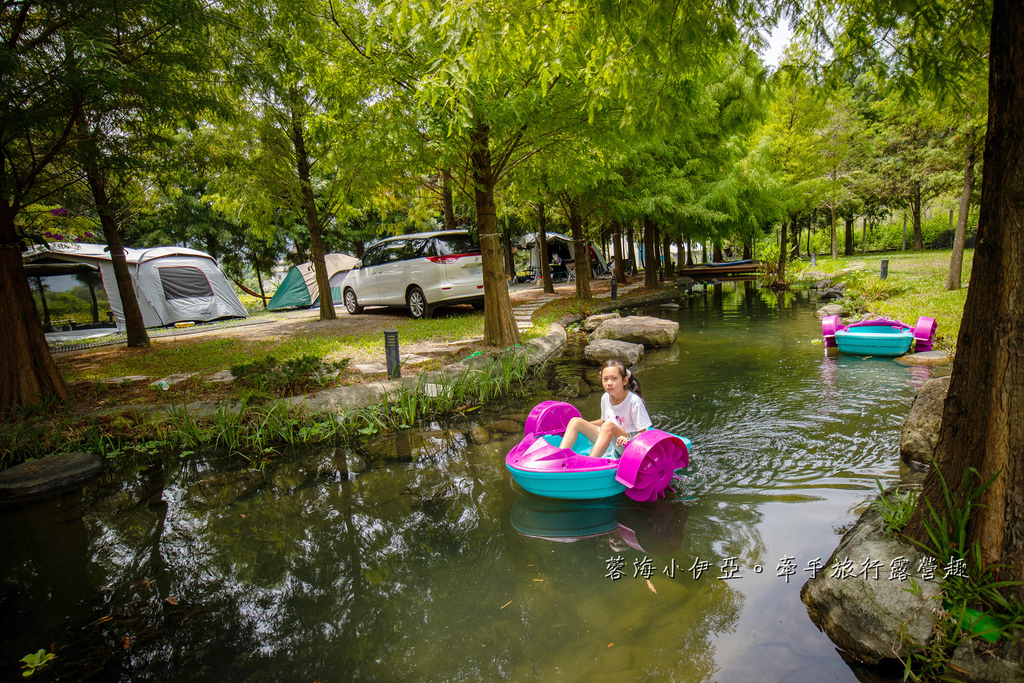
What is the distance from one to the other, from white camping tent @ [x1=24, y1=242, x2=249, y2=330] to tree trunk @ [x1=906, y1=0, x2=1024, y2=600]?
16404 millimetres

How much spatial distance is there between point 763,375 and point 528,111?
5.03 metres

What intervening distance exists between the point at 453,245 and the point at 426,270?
0.84 m

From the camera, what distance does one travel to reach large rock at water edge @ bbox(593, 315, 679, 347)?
10594mm

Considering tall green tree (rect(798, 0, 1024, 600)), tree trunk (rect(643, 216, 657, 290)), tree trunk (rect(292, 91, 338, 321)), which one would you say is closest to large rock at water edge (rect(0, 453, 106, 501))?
tall green tree (rect(798, 0, 1024, 600))

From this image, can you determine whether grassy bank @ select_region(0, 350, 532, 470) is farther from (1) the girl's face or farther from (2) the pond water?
(1) the girl's face

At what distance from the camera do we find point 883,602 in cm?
247

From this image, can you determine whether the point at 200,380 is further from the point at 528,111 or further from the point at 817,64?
the point at 817,64

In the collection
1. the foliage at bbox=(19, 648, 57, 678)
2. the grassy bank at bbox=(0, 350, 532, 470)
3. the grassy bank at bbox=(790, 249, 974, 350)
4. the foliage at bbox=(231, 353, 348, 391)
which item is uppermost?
the foliage at bbox=(231, 353, 348, 391)

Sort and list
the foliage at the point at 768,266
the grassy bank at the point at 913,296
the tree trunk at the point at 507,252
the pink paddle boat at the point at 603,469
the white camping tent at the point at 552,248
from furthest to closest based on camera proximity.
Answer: the white camping tent at the point at 552,248 → the tree trunk at the point at 507,252 → the foliage at the point at 768,266 → the grassy bank at the point at 913,296 → the pink paddle boat at the point at 603,469

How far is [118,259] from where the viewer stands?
404 inches

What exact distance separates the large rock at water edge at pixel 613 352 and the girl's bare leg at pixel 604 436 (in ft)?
15.7

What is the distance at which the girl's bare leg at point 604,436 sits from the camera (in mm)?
4324

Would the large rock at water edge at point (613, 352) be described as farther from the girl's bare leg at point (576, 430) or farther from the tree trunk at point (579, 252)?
the tree trunk at point (579, 252)

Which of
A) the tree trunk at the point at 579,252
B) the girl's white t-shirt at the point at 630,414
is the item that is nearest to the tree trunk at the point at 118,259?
the girl's white t-shirt at the point at 630,414
